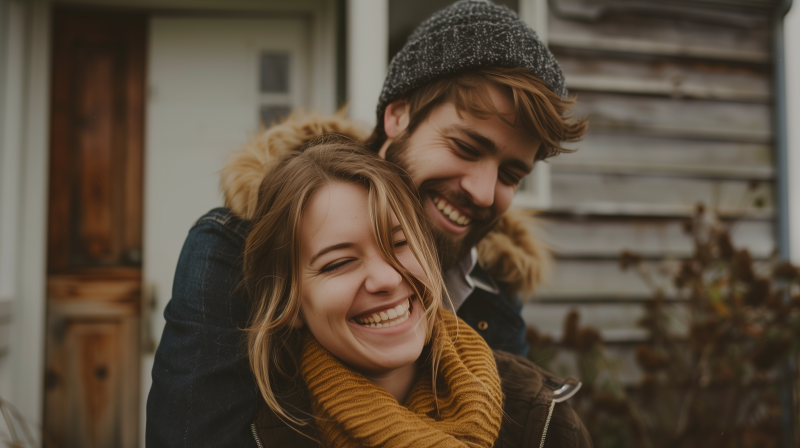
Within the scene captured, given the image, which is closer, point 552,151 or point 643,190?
point 552,151

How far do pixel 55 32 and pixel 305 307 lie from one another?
2516 mm

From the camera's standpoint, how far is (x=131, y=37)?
2.66 metres

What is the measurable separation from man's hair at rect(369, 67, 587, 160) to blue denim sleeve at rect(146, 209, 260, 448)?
1.83 ft

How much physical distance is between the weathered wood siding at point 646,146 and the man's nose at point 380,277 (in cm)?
192

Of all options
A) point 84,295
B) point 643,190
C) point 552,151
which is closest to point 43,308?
point 84,295

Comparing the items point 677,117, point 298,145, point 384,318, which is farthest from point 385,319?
point 677,117

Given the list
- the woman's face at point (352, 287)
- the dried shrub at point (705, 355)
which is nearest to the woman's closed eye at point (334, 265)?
the woman's face at point (352, 287)

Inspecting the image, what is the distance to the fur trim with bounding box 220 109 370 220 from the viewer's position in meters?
1.23

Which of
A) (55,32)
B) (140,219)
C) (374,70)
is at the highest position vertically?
(55,32)

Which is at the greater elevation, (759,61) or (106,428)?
(759,61)

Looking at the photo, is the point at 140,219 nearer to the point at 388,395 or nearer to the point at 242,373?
the point at 242,373

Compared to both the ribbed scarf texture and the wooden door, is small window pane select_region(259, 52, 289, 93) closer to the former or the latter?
the wooden door

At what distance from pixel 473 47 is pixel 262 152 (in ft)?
1.98

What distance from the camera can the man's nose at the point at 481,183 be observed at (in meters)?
1.18
